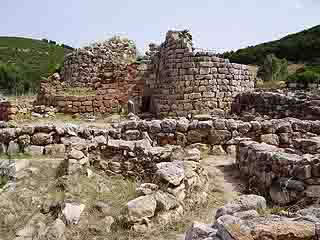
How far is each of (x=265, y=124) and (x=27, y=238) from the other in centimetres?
618

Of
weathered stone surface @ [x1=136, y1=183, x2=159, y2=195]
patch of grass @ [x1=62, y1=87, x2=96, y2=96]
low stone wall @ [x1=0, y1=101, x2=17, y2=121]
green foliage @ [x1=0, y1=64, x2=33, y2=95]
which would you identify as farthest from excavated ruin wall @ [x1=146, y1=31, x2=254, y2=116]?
green foliage @ [x1=0, y1=64, x2=33, y2=95]

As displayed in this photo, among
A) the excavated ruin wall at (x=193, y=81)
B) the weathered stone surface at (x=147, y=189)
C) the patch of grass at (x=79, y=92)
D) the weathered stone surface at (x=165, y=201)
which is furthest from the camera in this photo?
the patch of grass at (x=79, y=92)

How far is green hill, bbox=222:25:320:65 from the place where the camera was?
175 ft

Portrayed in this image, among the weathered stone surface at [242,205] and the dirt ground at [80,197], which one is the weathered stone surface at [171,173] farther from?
the weathered stone surface at [242,205]

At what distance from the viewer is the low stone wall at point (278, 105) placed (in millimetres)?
12546

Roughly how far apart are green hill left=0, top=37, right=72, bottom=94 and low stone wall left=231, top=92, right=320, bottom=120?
2810 centimetres

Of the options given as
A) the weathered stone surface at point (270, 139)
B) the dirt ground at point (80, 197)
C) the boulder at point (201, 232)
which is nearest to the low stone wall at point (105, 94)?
the weathered stone surface at point (270, 139)

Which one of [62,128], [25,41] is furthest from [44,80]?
[25,41]

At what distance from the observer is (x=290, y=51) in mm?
55188

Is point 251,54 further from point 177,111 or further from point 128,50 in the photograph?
point 177,111

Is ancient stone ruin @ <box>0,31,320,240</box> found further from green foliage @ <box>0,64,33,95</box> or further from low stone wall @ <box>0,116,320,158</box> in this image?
green foliage @ <box>0,64,33,95</box>

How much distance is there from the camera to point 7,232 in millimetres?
5285

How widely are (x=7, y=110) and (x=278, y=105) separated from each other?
1016 centimetres

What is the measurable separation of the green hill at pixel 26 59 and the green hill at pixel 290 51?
23684 millimetres
